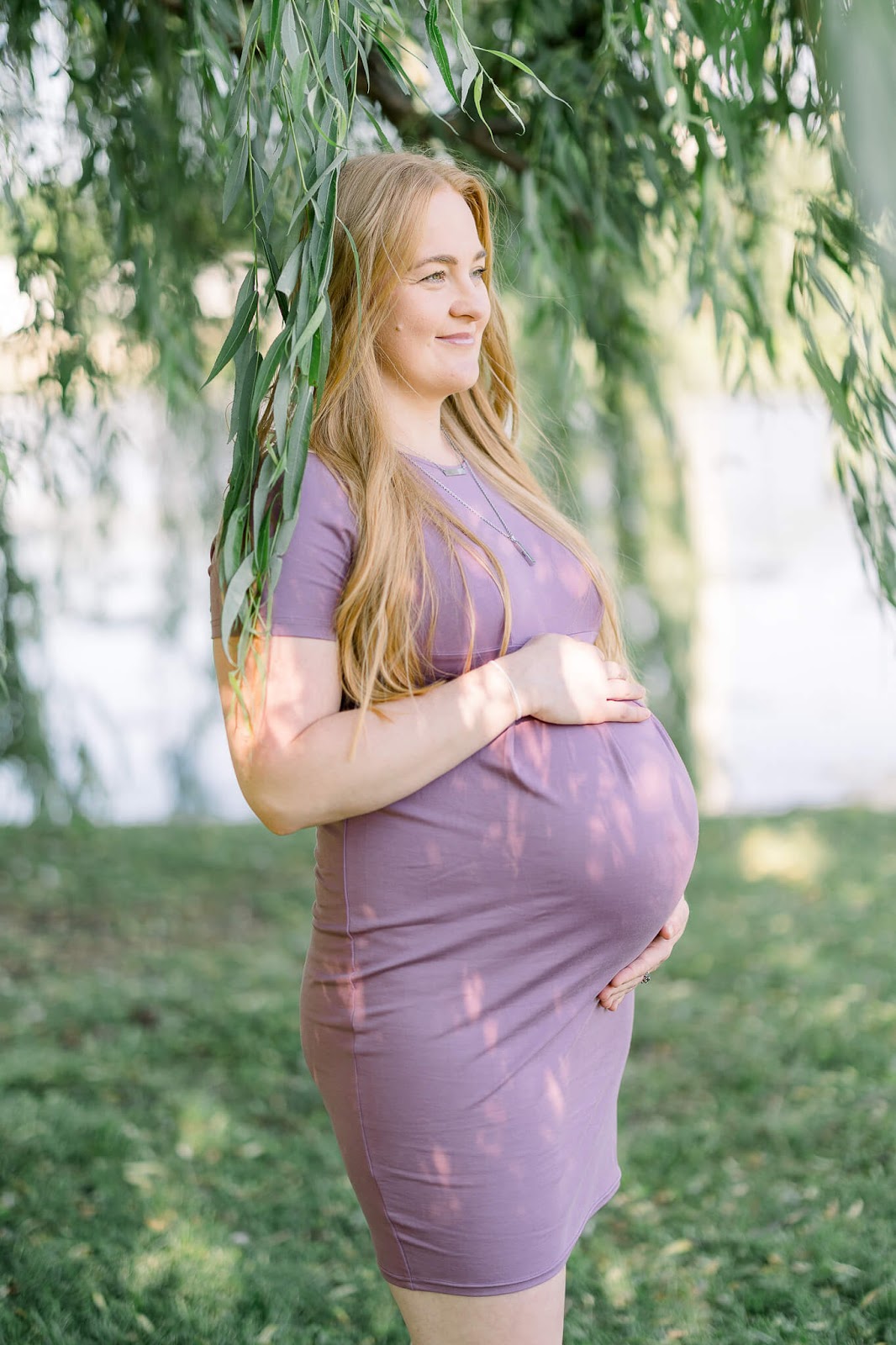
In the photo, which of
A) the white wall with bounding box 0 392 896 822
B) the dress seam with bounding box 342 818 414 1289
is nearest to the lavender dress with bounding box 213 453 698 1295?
the dress seam with bounding box 342 818 414 1289

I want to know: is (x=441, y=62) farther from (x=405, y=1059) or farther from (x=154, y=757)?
(x=154, y=757)

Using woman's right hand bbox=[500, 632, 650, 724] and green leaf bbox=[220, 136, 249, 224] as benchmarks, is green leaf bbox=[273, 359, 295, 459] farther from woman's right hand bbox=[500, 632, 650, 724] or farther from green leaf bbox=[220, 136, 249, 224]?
woman's right hand bbox=[500, 632, 650, 724]

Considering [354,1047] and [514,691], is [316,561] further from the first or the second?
[354,1047]

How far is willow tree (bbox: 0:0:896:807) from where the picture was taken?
1.28 metres

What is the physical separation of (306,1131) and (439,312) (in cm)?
239

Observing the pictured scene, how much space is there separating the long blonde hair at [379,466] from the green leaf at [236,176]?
0.12 meters

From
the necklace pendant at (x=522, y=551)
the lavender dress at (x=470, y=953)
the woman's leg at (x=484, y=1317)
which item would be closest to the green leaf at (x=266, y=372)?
the lavender dress at (x=470, y=953)

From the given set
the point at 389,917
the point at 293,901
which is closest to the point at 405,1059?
the point at 389,917

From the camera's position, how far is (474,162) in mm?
2350

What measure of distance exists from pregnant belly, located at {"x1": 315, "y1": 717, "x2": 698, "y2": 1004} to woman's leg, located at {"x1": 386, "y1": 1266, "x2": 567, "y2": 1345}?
351 mm

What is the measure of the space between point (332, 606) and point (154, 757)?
4736 millimetres

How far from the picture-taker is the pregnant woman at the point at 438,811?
4.37 feet

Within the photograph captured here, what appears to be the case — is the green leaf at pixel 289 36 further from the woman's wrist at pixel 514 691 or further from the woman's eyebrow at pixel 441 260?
the woman's wrist at pixel 514 691

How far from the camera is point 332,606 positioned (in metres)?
1.33
